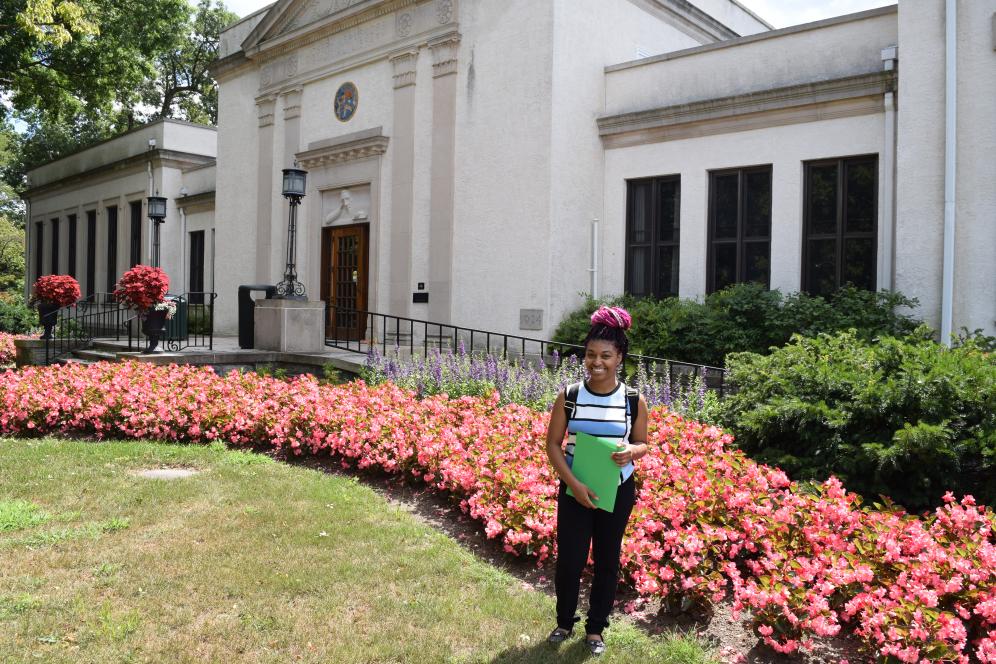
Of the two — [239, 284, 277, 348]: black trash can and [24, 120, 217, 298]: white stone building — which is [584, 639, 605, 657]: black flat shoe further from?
[24, 120, 217, 298]: white stone building

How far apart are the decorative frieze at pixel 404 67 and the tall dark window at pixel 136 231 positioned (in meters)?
14.8

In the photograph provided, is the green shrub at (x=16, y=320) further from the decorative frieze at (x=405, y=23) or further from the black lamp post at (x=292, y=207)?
the decorative frieze at (x=405, y=23)

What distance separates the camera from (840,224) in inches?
480

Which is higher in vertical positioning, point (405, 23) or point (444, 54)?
point (405, 23)

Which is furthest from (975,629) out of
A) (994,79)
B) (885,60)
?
(885,60)

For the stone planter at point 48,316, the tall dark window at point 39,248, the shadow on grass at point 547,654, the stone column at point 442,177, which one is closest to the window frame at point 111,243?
the tall dark window at point 39,248

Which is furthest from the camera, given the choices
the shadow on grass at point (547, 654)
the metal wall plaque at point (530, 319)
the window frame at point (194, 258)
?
the window frame at point (194, 258)

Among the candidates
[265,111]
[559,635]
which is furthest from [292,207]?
[559,635]

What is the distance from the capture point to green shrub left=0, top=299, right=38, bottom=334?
921 inches

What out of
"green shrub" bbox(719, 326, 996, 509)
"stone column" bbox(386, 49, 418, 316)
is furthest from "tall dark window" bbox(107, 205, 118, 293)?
"green shrub" bbox(719, 326, 996, 509)

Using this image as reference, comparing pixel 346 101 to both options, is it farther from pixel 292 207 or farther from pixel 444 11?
pixel 292 207

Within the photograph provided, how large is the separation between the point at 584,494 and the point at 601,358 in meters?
0.64

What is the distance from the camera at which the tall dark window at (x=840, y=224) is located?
1198 centimetres

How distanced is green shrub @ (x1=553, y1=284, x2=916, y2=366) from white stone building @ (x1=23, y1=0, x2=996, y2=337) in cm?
62
